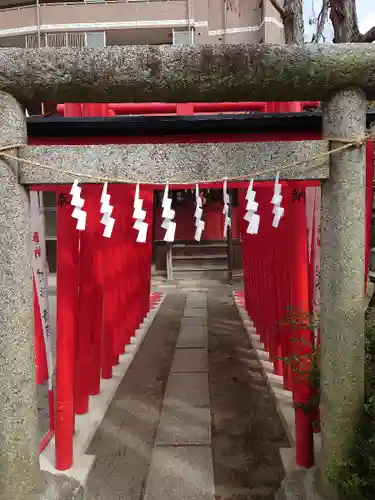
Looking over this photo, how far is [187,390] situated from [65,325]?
260 centimetres

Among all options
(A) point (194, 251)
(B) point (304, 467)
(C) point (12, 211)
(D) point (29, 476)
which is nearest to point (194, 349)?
(B) point (304, 467)

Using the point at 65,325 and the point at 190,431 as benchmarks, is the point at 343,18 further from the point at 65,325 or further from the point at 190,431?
the point at 190,431

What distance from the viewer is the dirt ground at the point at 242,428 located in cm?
341

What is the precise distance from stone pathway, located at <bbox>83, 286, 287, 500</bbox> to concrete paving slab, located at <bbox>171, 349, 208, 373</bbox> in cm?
1

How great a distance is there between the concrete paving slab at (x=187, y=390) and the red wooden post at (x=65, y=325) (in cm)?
182

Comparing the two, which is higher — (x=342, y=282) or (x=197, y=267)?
(x=342, y=282)

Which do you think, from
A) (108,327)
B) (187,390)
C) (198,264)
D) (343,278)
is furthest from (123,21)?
(343,278)

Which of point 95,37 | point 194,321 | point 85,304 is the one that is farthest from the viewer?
point 95,37

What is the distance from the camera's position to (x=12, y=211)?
2482 mm

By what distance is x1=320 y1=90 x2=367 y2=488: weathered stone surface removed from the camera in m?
2.43

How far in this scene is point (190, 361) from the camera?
6629 mm

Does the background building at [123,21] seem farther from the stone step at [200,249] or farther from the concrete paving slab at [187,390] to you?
the concrete paving slab at [187,390]

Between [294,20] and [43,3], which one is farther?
[43,3]

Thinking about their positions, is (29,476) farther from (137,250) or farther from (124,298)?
(137,250)
